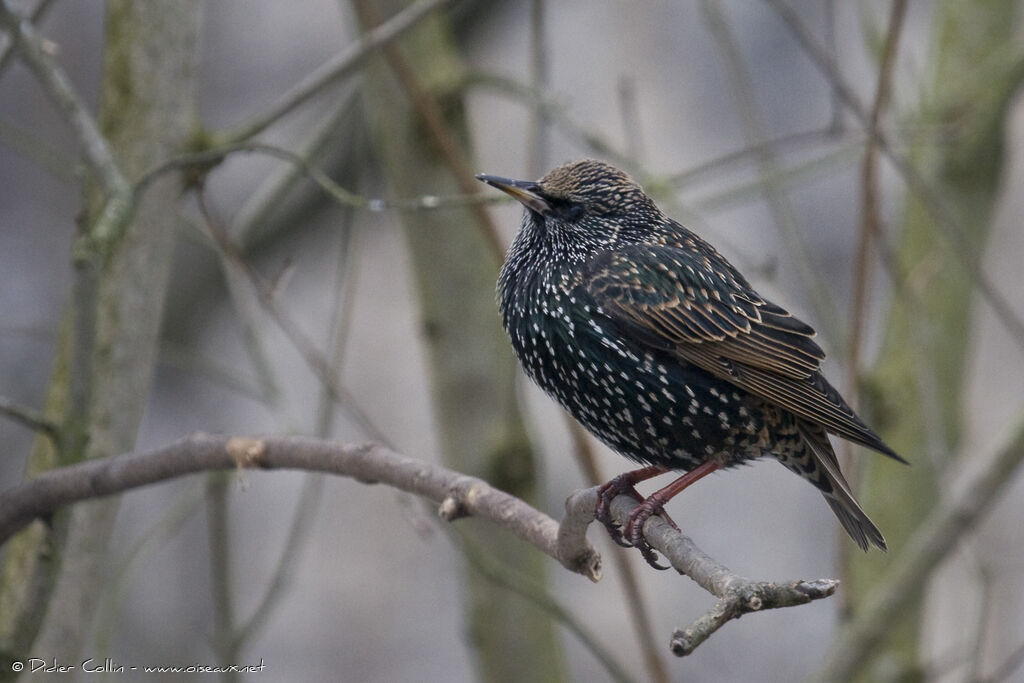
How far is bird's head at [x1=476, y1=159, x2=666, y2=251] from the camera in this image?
12.4 feet

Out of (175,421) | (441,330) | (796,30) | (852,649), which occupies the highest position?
(175,421)

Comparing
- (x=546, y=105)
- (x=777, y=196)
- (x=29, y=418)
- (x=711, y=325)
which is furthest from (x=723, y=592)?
(x=777, y=196)

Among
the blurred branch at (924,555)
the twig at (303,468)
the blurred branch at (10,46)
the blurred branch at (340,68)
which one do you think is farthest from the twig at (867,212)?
the blurred branch at (10,46)

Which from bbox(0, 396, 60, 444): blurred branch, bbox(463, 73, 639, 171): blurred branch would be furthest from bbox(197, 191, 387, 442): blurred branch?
bbox(463, 73, 639, 171): blurred branch

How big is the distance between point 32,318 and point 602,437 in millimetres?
6690

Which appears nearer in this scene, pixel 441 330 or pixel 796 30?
pixel 796 30

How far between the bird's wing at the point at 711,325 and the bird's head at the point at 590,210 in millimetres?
120

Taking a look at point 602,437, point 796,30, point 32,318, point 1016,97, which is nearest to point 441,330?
point 602,437

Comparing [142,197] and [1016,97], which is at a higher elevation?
[1016,97]

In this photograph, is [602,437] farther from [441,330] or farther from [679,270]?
[441,330]

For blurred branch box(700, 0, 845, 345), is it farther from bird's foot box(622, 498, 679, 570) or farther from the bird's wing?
bird's foot box(622, 498, 679, 570)

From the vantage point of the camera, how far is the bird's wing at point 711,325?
3490mm

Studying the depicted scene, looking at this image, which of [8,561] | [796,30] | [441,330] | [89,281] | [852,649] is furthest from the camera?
[441,330]

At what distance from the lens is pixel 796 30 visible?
4008 millimetres
